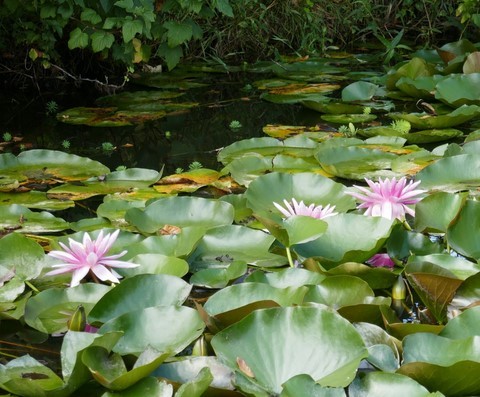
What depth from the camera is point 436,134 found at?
3.22 metres

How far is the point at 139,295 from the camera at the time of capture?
1.62 metres

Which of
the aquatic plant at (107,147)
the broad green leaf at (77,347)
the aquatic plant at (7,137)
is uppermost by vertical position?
the broad green leaf at (77,347)

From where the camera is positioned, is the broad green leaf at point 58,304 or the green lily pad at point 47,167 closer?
the broad green leaf at point 58,304

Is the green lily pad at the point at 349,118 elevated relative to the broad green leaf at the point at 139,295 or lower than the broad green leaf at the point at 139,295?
lower

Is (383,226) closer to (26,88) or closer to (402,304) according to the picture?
(402,304)

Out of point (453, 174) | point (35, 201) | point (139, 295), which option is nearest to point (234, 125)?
point (35, 201)

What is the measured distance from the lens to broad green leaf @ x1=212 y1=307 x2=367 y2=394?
1.32m

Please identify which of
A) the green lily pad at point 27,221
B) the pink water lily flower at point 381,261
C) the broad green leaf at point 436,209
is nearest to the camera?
the pink water lily flower at point 381,261

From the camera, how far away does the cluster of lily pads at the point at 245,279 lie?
1.33 meters

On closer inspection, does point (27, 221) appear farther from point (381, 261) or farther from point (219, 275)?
point (381, 261)

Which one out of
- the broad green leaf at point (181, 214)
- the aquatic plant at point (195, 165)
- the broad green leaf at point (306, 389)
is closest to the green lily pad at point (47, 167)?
the aquatic plant at point (195, 165)

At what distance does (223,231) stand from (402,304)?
Answer: 0.52 meters

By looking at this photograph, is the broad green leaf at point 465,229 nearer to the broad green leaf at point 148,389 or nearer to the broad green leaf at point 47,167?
the broad green leaf at point 148,389

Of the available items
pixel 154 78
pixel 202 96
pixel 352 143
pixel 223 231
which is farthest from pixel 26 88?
pixel 223 231
